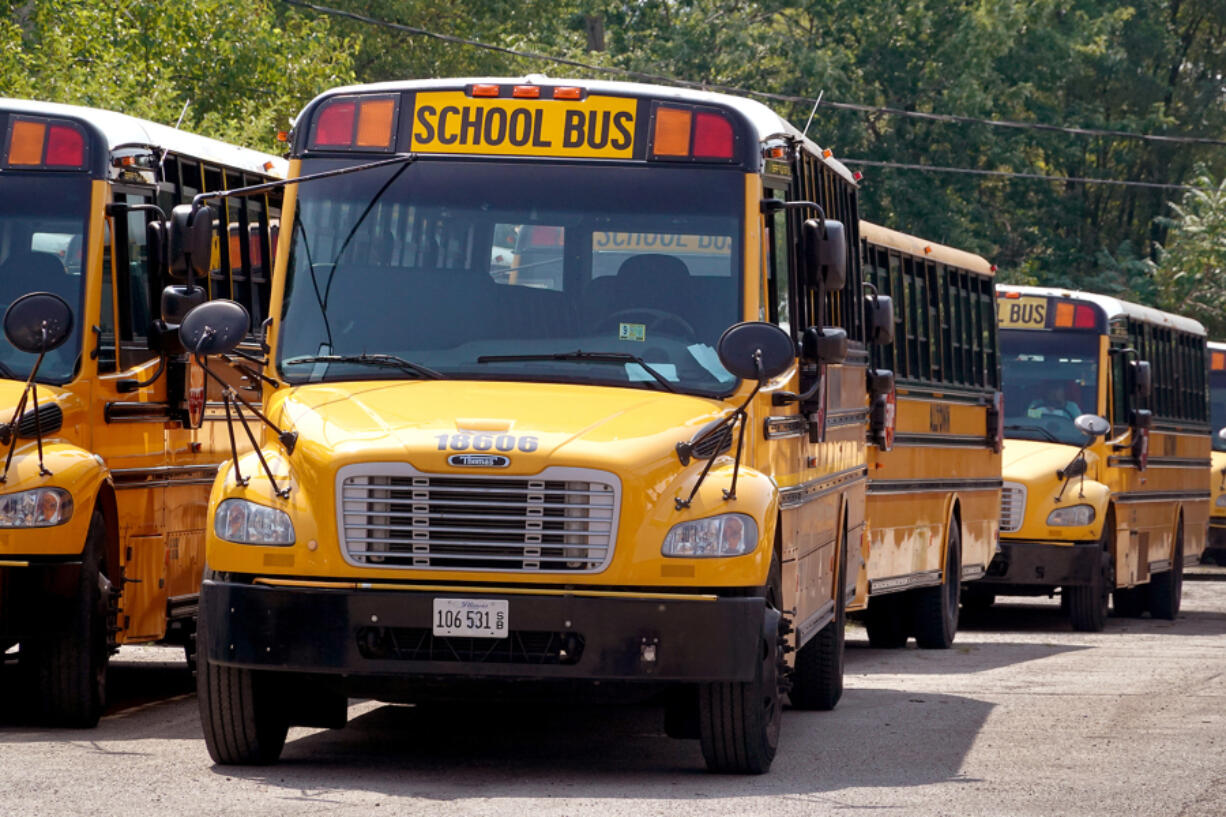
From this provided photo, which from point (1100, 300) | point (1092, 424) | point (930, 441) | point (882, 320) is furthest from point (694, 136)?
point (1100, 300)

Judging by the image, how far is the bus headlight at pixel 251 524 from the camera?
8633 millimetres

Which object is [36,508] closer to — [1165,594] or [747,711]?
[747,711]

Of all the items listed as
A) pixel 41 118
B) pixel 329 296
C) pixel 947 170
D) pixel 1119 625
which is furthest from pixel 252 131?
pixel 947 170

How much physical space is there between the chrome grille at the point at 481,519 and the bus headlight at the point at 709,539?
0.74ft

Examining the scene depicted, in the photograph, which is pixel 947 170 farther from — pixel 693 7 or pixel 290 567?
pixel 290 567

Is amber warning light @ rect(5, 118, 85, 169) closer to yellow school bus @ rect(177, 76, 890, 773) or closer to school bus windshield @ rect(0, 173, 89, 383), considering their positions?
school bus windshield @ rect(0, 173, 89, 383)

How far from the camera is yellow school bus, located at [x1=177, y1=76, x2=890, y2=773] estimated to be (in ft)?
28.0

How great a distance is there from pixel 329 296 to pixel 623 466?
1.64 m

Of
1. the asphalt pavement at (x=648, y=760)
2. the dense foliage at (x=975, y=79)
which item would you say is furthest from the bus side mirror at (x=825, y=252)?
the dense foliage at (x=975, y=79)

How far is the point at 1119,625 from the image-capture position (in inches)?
882

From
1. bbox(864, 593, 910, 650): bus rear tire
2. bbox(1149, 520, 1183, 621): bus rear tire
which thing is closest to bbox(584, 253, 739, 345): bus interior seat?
bbox(864, 593, 910, 650): bus rear tire

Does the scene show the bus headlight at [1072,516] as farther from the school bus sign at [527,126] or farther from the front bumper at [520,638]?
the front bumper at [520,638]

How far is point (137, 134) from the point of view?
11.7 metres

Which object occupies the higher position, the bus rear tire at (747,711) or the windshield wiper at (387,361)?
the windshield wiper at (387,361)
